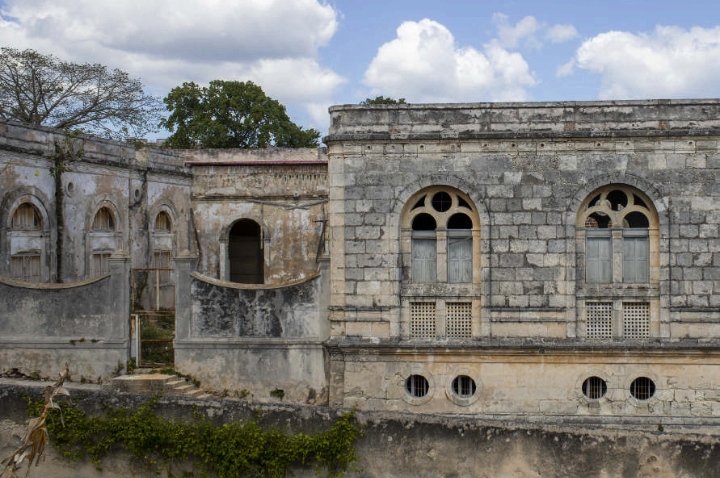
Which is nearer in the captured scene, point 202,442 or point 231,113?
point 202,442

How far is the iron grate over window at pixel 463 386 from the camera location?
15.6 meters

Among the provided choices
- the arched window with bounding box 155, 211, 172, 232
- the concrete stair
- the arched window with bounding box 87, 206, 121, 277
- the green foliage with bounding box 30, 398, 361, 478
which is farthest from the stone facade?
the arched window with bounding box 155, 211, 172, 232

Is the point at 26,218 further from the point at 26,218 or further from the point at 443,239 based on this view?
the point at 443,239

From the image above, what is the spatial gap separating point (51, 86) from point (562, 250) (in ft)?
71.2

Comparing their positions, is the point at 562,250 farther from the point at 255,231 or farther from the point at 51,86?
the point at 51,86

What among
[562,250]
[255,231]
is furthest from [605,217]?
[255,231]

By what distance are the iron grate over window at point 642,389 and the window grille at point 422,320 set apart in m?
3.73

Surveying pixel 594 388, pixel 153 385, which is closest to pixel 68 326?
pixel 153 385

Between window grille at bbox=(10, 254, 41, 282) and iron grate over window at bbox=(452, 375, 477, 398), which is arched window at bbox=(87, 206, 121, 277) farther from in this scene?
iron grate over window at bbox=(452, 375, 477, 398)

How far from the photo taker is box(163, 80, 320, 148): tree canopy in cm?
3962

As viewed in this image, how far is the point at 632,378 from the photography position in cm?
1530

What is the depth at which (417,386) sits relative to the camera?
1567cm

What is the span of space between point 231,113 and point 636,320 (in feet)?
92.2

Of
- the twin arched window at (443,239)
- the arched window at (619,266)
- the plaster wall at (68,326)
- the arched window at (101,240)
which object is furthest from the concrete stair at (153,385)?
the arched window at (619,266)
